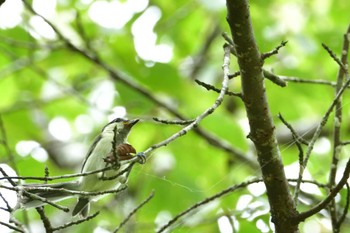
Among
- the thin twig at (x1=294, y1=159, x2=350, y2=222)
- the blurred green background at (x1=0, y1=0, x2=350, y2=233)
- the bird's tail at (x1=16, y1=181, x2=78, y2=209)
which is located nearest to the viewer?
the bird's tail at (x1=16, y1=181, x2=78, y2=209)

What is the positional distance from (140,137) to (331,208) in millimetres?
2099

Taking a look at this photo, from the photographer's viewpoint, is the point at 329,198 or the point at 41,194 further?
the point at 41,194

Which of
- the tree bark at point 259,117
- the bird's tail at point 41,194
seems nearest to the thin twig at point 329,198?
the tree bark at point 259,117

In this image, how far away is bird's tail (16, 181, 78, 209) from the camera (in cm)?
191

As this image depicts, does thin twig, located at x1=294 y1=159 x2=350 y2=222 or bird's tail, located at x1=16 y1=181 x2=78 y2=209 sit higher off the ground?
bird's tail, located at x1=16 y1=181 x2=78 y2=209

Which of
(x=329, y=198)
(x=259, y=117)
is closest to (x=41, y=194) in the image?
(x=259, y=117)

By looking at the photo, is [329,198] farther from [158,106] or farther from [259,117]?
[158,106]

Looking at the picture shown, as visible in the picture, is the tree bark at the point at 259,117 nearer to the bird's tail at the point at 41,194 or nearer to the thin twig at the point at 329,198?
the thin twig at the point at 329,198

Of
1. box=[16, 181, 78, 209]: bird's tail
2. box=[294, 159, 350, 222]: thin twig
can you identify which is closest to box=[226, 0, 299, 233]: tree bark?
box=[294, 159, 350, 222]: thin twig

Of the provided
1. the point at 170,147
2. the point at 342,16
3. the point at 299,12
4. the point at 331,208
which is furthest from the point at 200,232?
the point at 299,12

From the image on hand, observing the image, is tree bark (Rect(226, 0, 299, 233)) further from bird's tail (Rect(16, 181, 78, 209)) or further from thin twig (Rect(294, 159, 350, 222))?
bird's tail (Rect(16, 181, 78, 209))

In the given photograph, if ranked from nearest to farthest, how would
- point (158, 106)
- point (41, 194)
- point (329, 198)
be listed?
1. point (329, 198)
2. point (41, 194)
3. point (158, 106)

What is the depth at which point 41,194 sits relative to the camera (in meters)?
2.67

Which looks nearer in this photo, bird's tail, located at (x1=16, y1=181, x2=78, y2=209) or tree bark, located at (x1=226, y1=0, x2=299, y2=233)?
bird's tail, located at (x1=16, y1=181, x2=78, y2=209)
